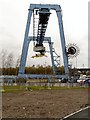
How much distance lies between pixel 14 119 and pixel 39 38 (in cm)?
3069

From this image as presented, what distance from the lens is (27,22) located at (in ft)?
113

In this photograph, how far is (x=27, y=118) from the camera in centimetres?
730

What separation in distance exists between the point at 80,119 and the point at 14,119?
2.79m

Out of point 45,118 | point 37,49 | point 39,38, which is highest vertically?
point 39,38

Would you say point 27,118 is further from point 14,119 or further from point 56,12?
point 56,12

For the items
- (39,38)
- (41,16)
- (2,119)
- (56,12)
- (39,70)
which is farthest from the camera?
(39,70)

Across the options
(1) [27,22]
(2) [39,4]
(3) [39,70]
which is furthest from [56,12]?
(3) [39,70]

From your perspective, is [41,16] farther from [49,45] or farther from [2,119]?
[2,119]

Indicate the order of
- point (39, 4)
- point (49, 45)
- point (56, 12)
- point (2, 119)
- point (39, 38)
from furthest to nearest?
point (49, 45) < point (39, 38) < point (56, 12) < point (39, 4) < point (2, 119)

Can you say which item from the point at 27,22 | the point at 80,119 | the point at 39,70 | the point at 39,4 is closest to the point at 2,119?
the point at 80,119

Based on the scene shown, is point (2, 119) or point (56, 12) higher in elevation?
point (56, 12)

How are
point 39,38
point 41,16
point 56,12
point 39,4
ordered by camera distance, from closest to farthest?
point 41,16 → point 39,4 → point 56,12 → point 39,38

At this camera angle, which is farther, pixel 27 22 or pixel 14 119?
pixel 27 22

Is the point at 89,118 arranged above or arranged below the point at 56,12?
below
